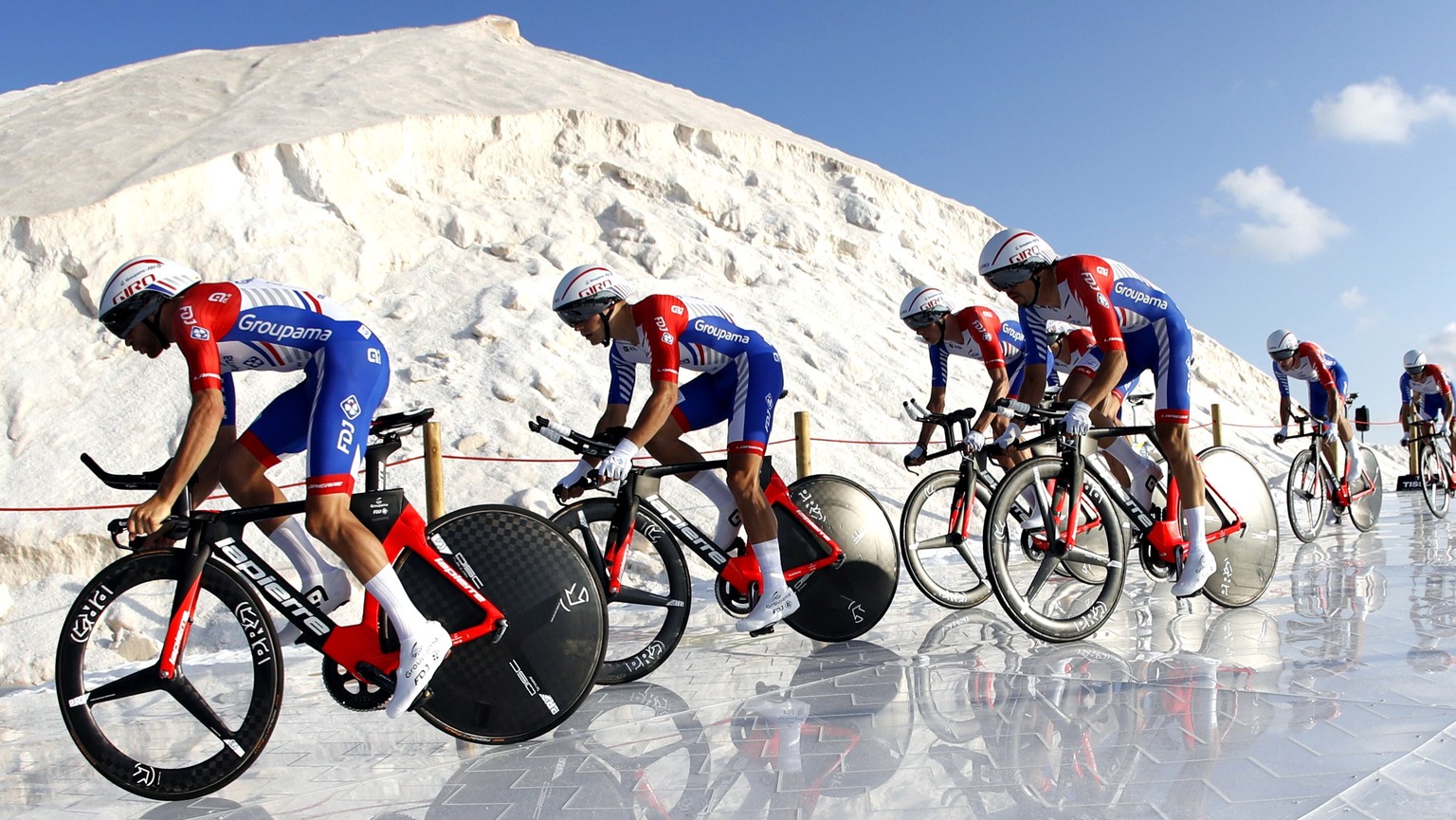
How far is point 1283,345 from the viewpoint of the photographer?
30.9 ft

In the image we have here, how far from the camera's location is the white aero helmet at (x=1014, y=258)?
4.89m

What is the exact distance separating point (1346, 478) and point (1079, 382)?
16.1 feet

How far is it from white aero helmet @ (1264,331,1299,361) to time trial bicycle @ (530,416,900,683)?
594 cm

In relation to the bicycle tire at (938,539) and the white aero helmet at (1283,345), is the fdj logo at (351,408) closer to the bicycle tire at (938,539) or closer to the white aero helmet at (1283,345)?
the bicycle tire at (938,539)

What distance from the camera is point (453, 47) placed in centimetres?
2505

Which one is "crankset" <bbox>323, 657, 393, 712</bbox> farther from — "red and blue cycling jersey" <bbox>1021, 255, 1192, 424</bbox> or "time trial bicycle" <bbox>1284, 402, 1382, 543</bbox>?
"time trial bicycle" <bbox>1284, 402, 1382, 543</bbox>

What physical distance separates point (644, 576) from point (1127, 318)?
2.85 m

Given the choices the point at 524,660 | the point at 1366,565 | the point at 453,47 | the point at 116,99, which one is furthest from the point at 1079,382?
the point at 453,47

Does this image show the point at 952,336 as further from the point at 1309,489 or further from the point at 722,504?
Answer: the point at 1309,489

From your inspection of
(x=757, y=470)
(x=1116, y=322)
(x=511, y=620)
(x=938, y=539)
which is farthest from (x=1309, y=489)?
(x=511, y=620)

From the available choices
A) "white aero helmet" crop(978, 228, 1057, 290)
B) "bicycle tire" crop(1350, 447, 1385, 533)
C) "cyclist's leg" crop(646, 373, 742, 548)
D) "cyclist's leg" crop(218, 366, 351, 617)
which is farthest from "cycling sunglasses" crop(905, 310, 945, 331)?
"bicycle tire" crop(1350, 447, 1385, 533)

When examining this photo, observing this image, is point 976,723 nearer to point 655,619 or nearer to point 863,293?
point 655,619

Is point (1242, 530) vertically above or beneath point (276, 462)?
beneath

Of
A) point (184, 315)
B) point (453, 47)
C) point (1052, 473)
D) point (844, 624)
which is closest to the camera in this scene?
point (184, 315)
